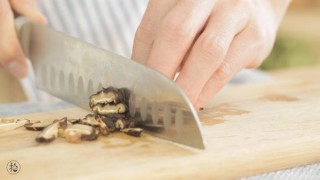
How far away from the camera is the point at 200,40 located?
1.10 meters

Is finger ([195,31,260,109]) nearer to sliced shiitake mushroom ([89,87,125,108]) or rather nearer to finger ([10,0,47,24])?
sliced shiitake mushroom ([89,87,125,108])

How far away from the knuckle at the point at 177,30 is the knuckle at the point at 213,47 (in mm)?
29

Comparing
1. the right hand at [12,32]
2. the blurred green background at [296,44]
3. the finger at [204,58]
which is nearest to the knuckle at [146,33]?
the finger at [204,58]

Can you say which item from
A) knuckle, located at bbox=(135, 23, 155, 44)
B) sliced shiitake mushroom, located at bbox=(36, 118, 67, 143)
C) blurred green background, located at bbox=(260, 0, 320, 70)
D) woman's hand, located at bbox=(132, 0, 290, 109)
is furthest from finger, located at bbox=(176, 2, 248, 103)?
blurred green background, located at bbox=(260, 0, 320, 70)

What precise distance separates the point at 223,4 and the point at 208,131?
0.24 m

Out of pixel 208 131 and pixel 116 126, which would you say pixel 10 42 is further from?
pixel 208 131

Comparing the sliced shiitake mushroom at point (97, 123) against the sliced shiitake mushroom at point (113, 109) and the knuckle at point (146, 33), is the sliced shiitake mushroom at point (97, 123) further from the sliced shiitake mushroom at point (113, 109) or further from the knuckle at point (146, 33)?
the knuckle at point (146, 33)

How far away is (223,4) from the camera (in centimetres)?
115

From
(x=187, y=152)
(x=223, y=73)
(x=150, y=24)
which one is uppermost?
(x=150, y=24)

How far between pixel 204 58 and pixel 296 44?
2.23m

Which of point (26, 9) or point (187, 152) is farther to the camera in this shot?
point (26, 9)

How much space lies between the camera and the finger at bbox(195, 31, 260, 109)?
1.14 meters

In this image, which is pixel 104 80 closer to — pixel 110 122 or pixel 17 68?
pixel 110 122

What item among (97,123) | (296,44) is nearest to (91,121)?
(97,123)
